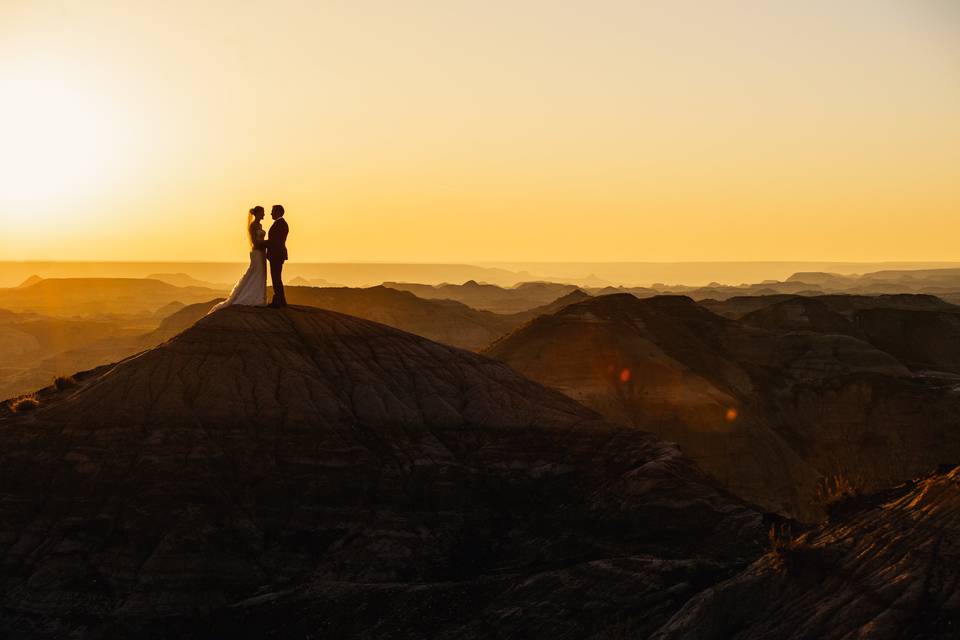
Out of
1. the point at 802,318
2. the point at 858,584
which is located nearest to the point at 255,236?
the point at 858,584

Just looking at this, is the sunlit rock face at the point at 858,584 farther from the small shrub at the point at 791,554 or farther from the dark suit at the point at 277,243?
the dark suit at the point at 277,243

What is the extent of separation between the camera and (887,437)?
61.6 metres

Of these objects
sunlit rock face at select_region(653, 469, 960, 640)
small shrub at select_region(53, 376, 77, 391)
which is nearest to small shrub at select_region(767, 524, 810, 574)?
sunlit rock face at select_region(653, 469, 960, 640)

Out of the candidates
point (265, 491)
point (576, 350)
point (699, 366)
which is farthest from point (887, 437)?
point (265, 491)

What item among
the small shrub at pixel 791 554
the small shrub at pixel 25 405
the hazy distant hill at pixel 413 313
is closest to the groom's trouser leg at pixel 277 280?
the small shrub at pixel 25 405

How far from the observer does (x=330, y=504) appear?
25.8 metres

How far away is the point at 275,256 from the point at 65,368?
101175mm

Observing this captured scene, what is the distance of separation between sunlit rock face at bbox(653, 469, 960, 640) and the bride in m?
19.9

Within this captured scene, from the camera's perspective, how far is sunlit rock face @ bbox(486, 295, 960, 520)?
5716 cm

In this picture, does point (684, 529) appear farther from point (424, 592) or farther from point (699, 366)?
point (699, 366)

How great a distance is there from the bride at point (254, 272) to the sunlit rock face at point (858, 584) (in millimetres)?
19850

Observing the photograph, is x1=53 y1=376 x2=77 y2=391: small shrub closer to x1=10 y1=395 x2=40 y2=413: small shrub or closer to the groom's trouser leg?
x1=10 y1=395 x2=40 y2=413: small shrub

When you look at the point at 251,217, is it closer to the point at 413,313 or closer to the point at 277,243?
the point at 277,243

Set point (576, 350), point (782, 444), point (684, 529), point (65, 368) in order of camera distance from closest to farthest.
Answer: point (684, 529) < point (782, 444) < point (576, 350) < point (65, 368)
